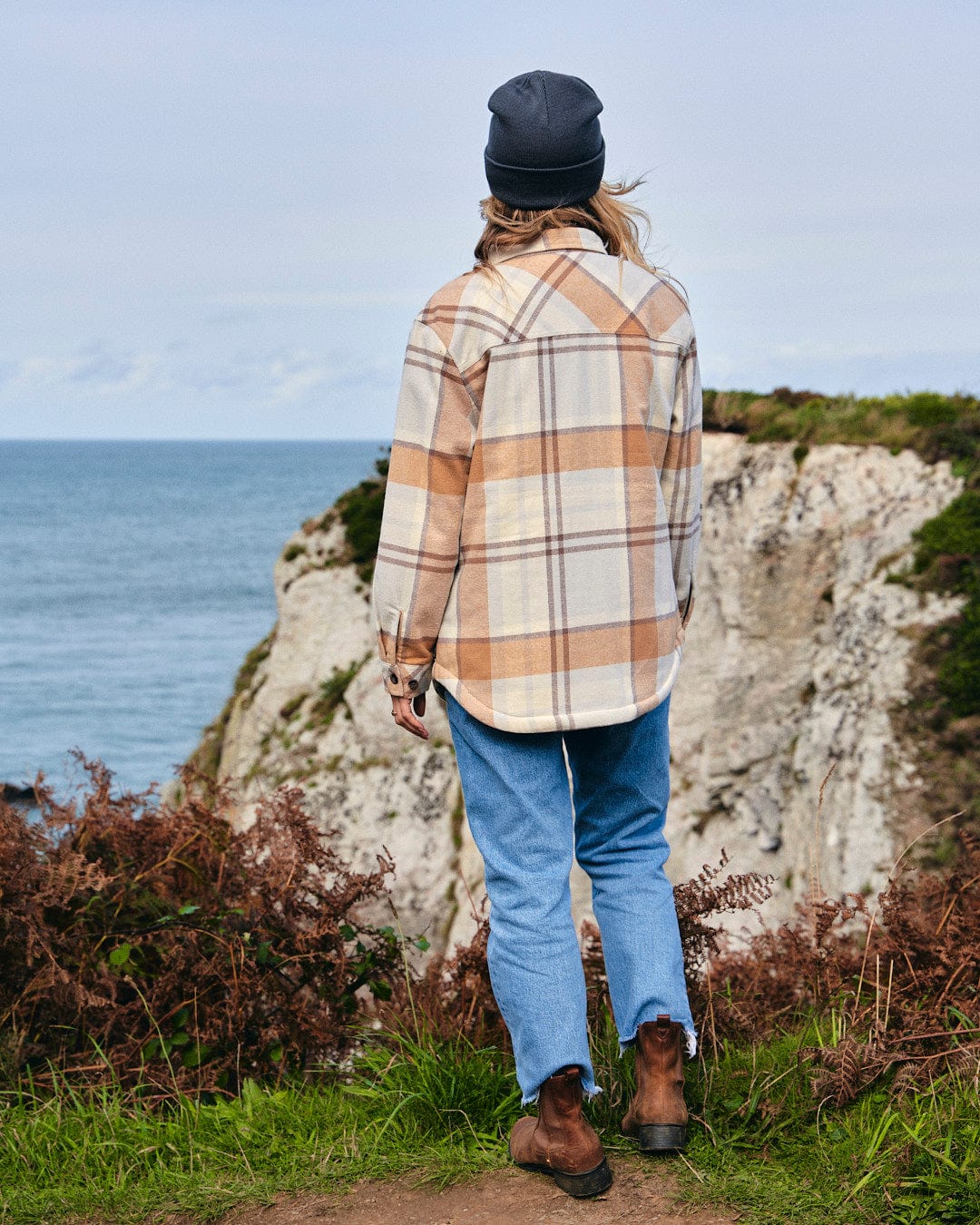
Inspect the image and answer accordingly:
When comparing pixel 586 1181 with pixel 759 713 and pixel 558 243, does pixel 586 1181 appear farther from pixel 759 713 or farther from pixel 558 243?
pixel 759 713

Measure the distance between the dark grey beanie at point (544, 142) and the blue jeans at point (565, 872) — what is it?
1270 millimetres

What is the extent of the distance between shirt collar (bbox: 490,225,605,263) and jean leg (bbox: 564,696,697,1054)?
46.1 inches

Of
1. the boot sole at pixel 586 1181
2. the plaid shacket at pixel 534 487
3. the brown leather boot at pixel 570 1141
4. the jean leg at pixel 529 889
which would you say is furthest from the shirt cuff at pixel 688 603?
the boot sole at pixel 586 1181

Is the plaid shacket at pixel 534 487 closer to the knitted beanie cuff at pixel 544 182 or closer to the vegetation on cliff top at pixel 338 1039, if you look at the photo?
the knitted beanie cuff at pixel 544 182

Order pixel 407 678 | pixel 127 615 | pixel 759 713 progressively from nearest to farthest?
pixel 407 678
pixel 759 713
pixel 127 615

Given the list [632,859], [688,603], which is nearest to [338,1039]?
[632,859]

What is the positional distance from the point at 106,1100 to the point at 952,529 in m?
9.39

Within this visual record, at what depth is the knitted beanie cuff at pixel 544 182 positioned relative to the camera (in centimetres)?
270

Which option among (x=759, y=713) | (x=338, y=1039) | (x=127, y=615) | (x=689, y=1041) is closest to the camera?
(x=689, y=1041)

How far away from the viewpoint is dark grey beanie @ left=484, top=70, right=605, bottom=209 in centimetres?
265

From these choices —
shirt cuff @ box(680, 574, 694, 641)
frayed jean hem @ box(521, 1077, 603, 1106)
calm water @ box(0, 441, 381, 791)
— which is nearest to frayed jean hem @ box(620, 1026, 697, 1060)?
frayed jean hem @ box(521, 1077, 603, 1106)

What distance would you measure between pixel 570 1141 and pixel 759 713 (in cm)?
924

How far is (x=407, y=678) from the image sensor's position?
108 inches

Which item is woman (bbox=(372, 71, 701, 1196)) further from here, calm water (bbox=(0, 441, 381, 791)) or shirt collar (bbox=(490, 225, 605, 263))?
calm water (bbox=(0, 441, 381, 791))
